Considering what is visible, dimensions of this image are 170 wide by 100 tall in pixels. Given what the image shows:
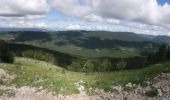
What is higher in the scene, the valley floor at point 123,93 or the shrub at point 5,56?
the valley floor at point 123,93

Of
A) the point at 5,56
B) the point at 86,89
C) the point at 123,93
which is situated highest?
the point at 123,93

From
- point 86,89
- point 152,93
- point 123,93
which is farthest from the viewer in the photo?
point 86,89

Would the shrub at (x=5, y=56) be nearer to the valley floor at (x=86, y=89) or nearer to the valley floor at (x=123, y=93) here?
the valley floor at (x=86, y=89)

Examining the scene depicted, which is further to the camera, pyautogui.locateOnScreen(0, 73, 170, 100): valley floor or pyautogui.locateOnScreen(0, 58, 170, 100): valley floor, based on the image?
pyautogui.locateOnScreen(0, 58, 170, 100): valley floor

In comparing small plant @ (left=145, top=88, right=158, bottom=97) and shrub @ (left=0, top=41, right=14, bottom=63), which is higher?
small plant @ (left=145, top=88, right=158, bottom=97)

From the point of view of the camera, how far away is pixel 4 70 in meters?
54.8

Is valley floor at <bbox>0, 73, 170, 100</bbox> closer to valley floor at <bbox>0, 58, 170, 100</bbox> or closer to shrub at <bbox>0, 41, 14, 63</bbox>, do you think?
valley floor at <bbox>0, 58, 170, 100</bbox>

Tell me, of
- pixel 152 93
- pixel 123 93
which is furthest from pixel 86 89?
pixel 152 93

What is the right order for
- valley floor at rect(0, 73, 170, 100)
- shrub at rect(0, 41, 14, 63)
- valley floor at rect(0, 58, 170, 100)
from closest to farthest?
1. valley floor at rect(0, 73, 170, 100)
2. valley floor at rect(0, 58, 170, 100)
3. shrub at rect(0, 41, 14, 63)

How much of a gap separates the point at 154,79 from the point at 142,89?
3463 mm

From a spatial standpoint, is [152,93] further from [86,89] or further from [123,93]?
[86,89]

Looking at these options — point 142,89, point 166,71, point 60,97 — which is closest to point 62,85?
Answer: point 60,97

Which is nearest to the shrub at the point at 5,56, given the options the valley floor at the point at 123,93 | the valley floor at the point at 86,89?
the valley floor at the point at 86,89

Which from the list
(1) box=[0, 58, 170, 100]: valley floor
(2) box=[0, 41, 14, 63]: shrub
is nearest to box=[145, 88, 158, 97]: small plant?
(1) box=[0, 58, 170, 100]: valley floor
